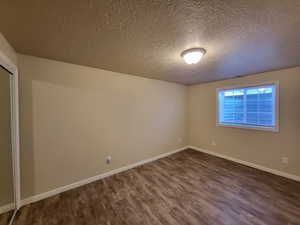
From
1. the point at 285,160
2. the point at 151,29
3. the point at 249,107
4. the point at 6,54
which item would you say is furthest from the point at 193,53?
the point at 285,160

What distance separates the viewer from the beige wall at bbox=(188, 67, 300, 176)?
2.43 meters

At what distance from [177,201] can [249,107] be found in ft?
9.11

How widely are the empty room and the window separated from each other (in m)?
0.03

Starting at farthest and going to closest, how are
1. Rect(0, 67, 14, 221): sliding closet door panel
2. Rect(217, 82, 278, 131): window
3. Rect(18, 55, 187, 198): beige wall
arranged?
1. Rect(217, 82, 278, 131): window
2. Rect(18, 55, 187, 198): beige wall
3. Rect(0, 67, 14, 221): sliding closet door panel

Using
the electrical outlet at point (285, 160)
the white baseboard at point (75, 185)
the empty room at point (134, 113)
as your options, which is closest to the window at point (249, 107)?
the empty room at point (134, 113)

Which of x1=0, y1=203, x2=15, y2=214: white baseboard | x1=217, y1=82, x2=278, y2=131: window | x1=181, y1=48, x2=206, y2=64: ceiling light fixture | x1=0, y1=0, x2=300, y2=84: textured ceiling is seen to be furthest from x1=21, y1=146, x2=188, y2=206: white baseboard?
x1=181, y1=48, x2=206, y2=64: ceiling light fixture

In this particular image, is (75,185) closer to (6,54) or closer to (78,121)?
(78,121)

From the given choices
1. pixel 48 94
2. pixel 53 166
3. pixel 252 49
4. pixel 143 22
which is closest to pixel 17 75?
pixel 48 94

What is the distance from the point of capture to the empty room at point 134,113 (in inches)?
45.6

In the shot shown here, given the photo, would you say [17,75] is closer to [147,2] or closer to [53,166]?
[53,166]

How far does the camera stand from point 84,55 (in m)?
1.89

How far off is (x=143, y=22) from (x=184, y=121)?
347 cm

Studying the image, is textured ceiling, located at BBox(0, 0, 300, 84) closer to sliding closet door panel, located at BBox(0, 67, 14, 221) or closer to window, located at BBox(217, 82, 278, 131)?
sliding closet door panel, located at BBox(0, 67, 14, 221)

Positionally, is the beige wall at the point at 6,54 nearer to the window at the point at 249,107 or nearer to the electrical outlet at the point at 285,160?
the window at the point at 249,107
